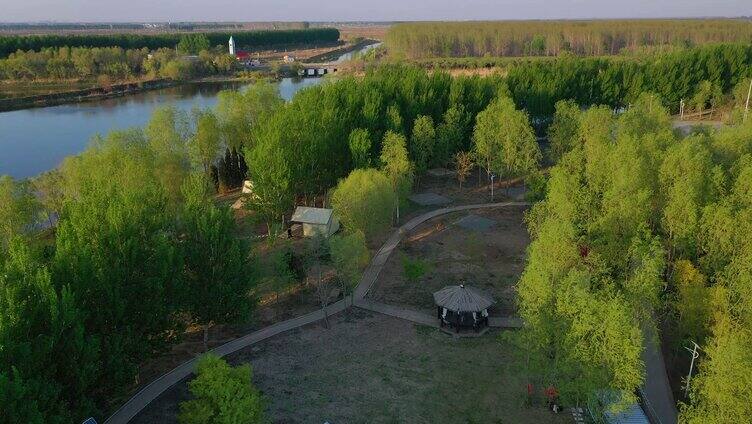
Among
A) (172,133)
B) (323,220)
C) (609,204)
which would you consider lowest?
(323,220)

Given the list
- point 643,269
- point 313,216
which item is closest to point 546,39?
point 313,216

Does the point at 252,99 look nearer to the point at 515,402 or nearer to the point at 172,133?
the point at 172,133

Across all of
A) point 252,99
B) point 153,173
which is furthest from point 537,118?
point 153,173

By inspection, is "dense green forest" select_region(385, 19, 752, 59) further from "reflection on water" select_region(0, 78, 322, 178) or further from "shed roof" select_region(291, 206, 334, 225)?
"shed roof" select_region(291, 206, 334, 225)

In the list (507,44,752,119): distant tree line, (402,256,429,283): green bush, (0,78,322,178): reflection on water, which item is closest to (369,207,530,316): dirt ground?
(402,256,429,283): green bush

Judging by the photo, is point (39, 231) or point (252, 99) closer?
point (39, 231)

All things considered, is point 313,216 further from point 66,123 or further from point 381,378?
point 66,123

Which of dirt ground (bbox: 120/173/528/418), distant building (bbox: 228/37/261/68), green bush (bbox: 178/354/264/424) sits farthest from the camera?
distant building (bbox: 228/37/261/68)
